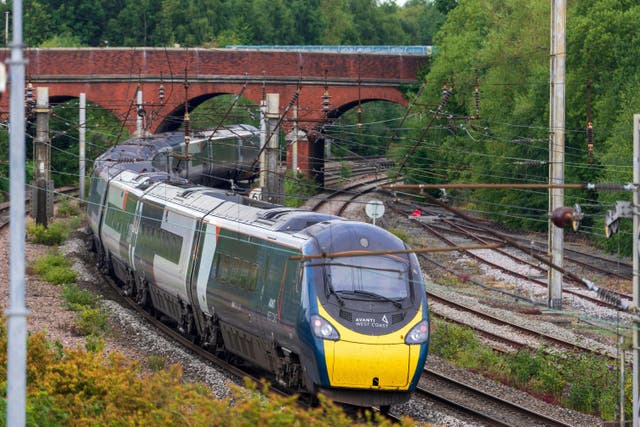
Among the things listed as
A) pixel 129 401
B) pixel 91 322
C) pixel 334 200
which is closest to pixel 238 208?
pixel 91 322

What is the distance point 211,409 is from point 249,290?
6810 millimetres

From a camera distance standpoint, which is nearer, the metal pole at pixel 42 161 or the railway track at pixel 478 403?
the railway track at pixel 478 403

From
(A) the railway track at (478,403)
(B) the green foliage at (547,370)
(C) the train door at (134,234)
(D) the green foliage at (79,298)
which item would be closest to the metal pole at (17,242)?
(A) the railway track at (478,403)

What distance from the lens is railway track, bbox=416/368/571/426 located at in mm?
15648

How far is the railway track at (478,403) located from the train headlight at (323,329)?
2600 millimetres

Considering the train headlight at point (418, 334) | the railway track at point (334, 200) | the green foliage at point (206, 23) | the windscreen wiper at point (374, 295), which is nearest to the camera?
the train headlight at point (418, 334)

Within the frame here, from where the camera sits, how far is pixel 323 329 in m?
14.6

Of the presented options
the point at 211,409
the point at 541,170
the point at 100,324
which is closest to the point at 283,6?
the point at 541,170

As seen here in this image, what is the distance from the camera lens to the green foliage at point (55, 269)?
90.2 feet

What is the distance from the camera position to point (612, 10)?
37656 mm

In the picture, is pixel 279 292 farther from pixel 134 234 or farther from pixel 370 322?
pixel 134 234

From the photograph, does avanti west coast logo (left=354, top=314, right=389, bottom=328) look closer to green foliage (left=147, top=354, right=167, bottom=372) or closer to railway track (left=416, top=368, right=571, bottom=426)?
railway track (left=416, top=368, right=571, bottom=426)

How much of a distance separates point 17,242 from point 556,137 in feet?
62.6

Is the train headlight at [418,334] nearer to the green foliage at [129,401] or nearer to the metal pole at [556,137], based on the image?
the green foliage at [129,401]
